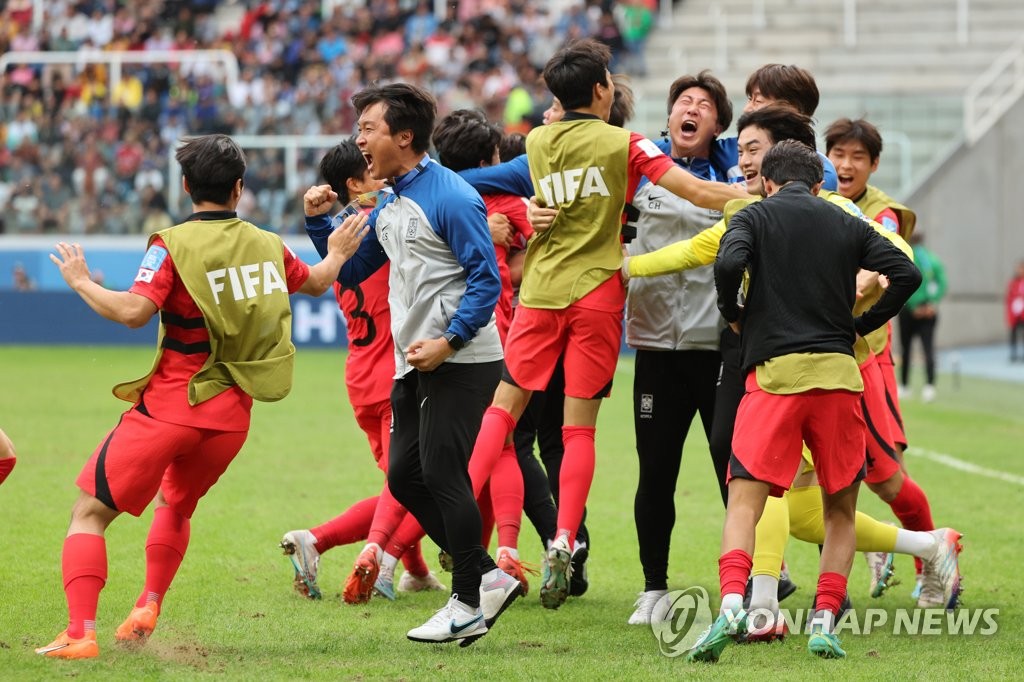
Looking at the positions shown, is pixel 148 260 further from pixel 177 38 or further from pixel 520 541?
pixel 177 38

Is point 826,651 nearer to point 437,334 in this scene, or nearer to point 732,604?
point 732,604

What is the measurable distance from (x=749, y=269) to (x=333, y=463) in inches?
266

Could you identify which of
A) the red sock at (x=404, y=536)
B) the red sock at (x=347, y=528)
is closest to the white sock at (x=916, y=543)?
the red sock at (x=404, y=536)

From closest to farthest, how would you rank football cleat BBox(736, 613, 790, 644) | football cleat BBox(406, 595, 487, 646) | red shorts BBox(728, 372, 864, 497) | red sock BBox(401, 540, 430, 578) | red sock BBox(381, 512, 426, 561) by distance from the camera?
red shorts BBox(728, 372, 864, 497) < football cleat BBox(406, 595, 487, 646) < football cleat BBox(736, 613, 790, 644) < red sock BBox(381, 512, 426, 561) < red sock BBox(401, 540, 430, 578)

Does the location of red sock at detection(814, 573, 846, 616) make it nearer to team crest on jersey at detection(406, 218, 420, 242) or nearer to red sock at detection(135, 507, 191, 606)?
team crest on jersey at detection(406, 218, 420, 242)

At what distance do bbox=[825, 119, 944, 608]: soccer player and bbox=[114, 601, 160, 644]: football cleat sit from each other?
309 cm

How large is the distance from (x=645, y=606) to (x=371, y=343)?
1.79m

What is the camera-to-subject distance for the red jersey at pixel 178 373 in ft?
17.5

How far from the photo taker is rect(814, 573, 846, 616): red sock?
5.53m

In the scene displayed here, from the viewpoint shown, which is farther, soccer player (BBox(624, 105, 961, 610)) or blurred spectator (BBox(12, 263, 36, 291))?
blurred spectator (BBox(12, 263, 36, 291))

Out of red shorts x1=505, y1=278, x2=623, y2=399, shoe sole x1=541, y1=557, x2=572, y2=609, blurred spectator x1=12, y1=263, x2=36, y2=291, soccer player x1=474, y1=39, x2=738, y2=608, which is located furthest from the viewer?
blurred spectator x1=12, y1=263, x2=36, y2=291

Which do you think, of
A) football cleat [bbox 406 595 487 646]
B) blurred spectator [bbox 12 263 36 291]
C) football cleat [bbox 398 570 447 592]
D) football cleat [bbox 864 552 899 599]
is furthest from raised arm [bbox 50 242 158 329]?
blurred spectator [bbox 12 263 36 291]

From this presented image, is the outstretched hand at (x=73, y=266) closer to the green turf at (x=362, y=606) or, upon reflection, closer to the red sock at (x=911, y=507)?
the green turf at (x=362, y=606)

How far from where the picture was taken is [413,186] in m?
5.66
